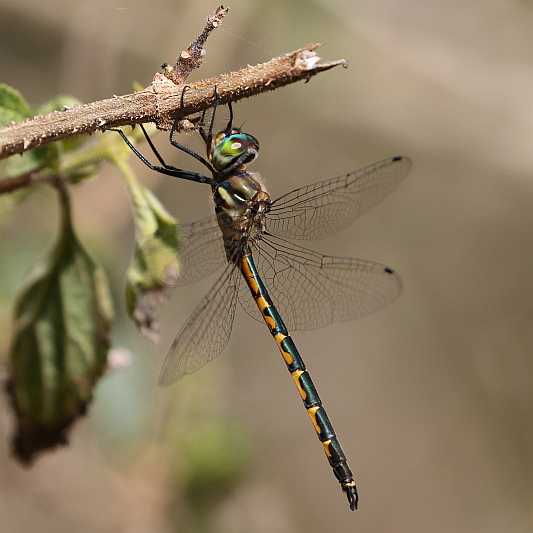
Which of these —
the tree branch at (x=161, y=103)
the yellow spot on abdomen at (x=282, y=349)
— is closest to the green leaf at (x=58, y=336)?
the tree branch at (x=161, y=103)

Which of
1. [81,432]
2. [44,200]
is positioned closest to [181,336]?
[44,200]

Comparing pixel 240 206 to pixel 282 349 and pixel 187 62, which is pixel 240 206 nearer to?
pixel 282 349

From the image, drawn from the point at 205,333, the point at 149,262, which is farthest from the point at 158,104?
the point at 205,333

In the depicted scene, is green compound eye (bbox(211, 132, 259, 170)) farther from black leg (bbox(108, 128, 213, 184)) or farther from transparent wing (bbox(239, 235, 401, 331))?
transparent wing (bbox(239, 235, 401, 331))

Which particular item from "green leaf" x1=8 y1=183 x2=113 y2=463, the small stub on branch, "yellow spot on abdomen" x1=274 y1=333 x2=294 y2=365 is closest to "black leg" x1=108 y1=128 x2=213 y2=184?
"green leaf" x1=8 y1=183 x2=113 y2=463

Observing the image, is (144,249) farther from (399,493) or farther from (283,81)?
(399,493)

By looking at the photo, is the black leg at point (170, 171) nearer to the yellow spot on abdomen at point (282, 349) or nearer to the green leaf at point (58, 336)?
the green leaf at point (58, 336)
